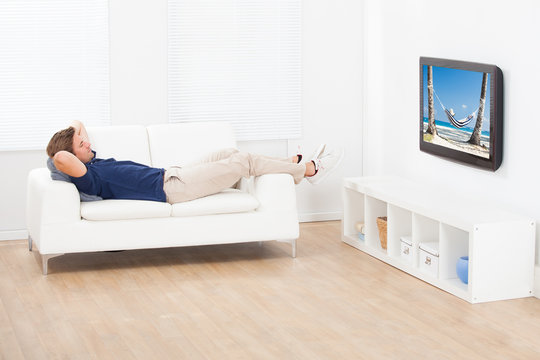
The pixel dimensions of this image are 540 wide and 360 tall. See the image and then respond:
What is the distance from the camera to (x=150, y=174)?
504 cm

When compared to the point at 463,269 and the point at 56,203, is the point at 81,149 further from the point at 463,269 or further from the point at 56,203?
the point at 463,269

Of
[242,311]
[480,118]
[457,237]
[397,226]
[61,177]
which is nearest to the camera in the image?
[242,311]

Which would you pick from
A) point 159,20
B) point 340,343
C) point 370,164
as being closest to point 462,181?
point 370,164

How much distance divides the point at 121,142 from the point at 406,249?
200cm

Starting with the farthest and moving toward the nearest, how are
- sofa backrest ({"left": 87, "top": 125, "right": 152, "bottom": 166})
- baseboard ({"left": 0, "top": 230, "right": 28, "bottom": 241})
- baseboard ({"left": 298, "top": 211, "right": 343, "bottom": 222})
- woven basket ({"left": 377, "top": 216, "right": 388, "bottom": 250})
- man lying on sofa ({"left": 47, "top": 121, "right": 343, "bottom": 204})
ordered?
1. baseboard ({"left": 298, "top": 211, "right": 343, "bottom": 222})
2. baseboard ({"left": 0, "top": 230, "right": 28, "bottom": 241})
3. sofa backrest ({"left": 87, "top": 125, "right": 152, "bottom": 166})
4. woven basket ({"left": 377, "top": 216, "right": 388, "bottom": 250})
5. man lying on sofa ({"left": 47, "top": 121, "right": 343, "bottom": 204})

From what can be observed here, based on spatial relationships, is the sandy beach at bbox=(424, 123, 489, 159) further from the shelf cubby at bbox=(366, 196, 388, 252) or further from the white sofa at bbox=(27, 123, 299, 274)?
the white sofa at bbox=(27, 123, 299, 274)

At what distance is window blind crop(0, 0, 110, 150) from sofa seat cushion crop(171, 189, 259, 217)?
1256mm

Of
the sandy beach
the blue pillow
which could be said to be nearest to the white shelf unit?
the sandy beach

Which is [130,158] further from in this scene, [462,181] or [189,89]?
[462,181]

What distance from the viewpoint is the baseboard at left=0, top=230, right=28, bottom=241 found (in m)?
5.77

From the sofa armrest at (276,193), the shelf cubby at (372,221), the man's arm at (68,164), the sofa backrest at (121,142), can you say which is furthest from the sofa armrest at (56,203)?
the shelf cubby at (372,221)

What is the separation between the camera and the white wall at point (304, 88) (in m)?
5.78

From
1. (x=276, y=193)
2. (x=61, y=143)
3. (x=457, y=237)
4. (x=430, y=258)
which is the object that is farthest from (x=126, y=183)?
(x=457, y=237)

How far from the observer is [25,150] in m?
5.71
